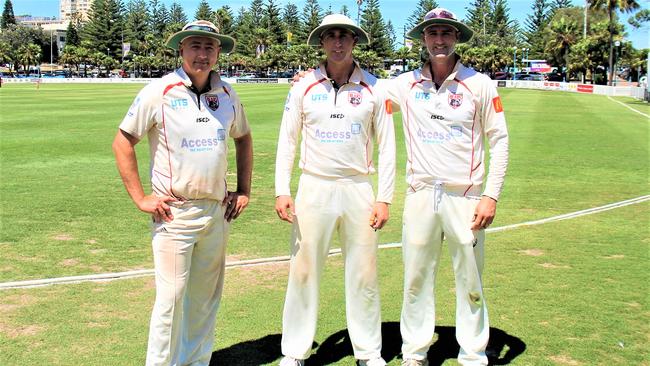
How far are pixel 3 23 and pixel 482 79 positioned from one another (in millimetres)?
178552

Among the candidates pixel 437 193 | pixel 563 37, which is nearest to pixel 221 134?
pixel 437 193

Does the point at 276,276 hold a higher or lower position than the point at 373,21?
lower

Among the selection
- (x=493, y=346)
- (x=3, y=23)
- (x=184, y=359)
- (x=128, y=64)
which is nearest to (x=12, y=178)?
(x=184, y=359)

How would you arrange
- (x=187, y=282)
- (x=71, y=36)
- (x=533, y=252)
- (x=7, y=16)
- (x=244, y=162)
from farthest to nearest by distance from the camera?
(x=7, y=16) → (x=71, y=36) → (x=533, y=252) → (x=244, y=162) → (x=187, y=282)

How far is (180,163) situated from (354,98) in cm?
120

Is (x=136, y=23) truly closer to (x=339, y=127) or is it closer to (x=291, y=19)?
(x=291, y=19)

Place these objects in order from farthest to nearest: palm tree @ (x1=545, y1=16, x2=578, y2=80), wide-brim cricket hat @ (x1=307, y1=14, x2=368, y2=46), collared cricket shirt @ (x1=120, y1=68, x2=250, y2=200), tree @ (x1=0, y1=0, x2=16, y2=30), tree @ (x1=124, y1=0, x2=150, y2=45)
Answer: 1. tree @ (x1=0, y1=0, x2=16, y2=30)
2. tree @ (x1=124, y1=0, x2=150, y2=45)
3. palm tree @ (x1=545, y1=16, x2=578, y2=80)
4. wide-brim cricket hat @ (x1=307, y1=14, x2=368, y2=46)
5. collared cricket shirt @ (x1=120, y1=68, x2=250, y2=200)

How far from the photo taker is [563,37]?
93.1 m

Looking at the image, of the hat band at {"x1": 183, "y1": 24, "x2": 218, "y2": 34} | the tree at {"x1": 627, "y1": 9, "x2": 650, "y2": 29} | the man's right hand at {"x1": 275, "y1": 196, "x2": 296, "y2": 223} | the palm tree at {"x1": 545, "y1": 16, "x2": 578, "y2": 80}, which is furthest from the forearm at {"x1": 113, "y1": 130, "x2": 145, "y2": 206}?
the palm tree at {"x1": 545, "y1": 16, "x2": 578, "y2": 80}

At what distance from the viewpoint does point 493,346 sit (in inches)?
197

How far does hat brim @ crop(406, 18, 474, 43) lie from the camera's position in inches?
171

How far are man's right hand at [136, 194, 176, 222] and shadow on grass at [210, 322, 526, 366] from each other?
1219 mm

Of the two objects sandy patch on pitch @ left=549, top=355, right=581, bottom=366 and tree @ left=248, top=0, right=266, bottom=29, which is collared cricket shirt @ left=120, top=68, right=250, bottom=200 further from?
tree @ left=248, top=0, right=266, bottom=29

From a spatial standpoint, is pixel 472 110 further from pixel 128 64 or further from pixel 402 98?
pixel 128 64
